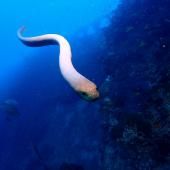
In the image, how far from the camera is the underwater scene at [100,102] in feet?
18.7

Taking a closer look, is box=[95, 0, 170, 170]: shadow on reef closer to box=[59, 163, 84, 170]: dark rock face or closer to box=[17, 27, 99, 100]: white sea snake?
box=[59, 163, 84, 170]: dark rock face

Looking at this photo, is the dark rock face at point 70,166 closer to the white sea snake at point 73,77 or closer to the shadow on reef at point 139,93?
→ the shadow on reef at point 139,93

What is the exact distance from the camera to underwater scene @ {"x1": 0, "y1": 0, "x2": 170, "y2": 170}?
5.70m

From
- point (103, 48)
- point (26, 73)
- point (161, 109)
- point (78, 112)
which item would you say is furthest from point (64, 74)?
point (26, 73)

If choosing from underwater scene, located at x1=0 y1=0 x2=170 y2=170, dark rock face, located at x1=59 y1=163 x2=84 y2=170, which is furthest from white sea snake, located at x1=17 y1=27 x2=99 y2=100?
dark rock face, located at x1=59 y1=163 x2=84 y2=170

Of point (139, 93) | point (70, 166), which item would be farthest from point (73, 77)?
point (70, 166)

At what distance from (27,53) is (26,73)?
12.1 feet

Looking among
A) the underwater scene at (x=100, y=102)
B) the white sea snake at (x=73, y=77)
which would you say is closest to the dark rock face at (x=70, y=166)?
the underwater scene at (x=100, y=102)

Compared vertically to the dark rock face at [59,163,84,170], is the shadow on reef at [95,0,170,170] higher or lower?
higher

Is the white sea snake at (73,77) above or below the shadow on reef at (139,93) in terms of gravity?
above

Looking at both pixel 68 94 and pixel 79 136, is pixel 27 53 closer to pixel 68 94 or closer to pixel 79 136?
pixel 68 94

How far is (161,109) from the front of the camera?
18.8ft

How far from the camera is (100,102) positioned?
816cm

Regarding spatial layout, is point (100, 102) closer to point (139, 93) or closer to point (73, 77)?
point (139, 93)
